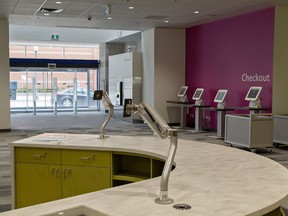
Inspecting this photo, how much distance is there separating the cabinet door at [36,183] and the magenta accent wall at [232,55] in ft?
24.6

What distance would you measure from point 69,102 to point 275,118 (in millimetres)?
13972

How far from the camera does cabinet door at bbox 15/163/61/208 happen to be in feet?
12.4

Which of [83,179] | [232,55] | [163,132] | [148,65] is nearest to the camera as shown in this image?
[163,132]

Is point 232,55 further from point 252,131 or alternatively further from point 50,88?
point 50,88

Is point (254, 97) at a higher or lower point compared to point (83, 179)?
higher

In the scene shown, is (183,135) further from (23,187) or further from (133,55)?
(23,187)

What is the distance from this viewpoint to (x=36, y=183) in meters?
3.86

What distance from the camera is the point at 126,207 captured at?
1861mm

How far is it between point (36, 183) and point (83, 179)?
A: 52 centimetres

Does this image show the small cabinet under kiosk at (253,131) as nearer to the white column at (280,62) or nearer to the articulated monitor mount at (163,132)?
the white column at (280,62)

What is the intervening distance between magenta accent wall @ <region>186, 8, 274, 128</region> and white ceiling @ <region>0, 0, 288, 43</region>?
370mm

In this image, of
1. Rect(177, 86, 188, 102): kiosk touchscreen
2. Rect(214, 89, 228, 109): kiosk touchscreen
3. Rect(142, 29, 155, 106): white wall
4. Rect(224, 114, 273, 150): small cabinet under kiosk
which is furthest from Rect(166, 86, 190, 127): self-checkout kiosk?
Rect(224, 114, 273, 150): small cabinet under kiosk

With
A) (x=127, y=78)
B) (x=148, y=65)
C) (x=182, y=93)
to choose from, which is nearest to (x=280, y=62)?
(x=182, y=93)

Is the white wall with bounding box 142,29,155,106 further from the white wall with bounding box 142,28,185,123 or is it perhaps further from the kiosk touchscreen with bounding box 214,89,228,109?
the kiosk touchscreen with bounding box 214,89,228,109
